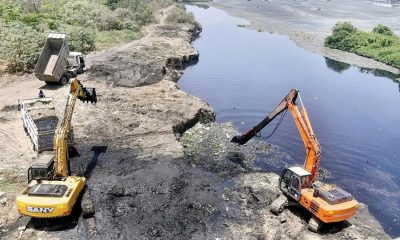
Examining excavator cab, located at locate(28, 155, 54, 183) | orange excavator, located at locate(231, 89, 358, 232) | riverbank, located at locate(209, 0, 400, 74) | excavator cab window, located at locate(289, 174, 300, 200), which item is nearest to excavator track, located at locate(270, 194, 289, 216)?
orange excavator, located at locate(231, 89, 358, 232)

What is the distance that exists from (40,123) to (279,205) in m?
11.6

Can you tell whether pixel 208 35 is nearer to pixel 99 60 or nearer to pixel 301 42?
pixel 301 42

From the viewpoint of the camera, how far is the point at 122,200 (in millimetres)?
16422

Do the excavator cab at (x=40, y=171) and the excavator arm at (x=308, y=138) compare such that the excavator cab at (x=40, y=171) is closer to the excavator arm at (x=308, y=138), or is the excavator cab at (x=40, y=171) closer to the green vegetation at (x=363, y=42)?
the excavator arm at (x=308, y=138)

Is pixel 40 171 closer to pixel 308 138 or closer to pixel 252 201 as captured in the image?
pixel 252 201

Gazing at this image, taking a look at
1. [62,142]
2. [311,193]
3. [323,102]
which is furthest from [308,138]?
[323,102]

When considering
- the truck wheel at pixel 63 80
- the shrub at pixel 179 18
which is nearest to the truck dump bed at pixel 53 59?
the truck wheel at pixel 63 80

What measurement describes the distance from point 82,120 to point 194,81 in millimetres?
14041

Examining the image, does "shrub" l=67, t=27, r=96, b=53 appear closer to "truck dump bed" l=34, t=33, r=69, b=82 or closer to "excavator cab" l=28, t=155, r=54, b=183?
"truck dump bed" l=34, t=33, r=69, b=82

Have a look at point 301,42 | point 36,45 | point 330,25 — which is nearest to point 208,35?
point 301,42

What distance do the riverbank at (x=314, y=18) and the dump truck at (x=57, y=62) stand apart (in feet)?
98.9

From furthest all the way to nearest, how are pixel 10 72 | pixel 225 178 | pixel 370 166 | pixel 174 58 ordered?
pixel 174 58
pixel 10 72
pixel 370 166
pixel 225 178

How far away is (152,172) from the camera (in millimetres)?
18469

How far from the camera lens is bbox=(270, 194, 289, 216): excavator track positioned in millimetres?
16328
